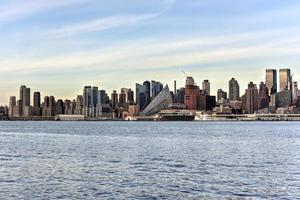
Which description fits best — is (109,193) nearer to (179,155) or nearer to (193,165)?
(193,165)

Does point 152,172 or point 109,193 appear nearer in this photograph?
point 109,193

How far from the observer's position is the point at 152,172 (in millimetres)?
49875

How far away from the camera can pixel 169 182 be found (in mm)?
43125

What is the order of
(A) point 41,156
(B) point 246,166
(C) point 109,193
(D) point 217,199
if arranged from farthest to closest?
(A) point 41,156, (B) point 246,166, (C) point 109,193, (D) point 217,199

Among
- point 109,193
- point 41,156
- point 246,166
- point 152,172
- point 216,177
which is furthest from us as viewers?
point 41,156

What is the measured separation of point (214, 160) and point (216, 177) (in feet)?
52.3

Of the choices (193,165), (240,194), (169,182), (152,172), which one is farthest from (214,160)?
(240,194)

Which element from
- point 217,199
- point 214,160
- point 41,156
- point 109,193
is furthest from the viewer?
point 41,156

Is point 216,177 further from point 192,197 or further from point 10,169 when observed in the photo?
point 10,169

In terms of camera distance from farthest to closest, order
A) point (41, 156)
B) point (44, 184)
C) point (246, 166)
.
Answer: point (41, 156) → point (246, 166) → point (44, 184)

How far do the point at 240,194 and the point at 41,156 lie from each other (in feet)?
120

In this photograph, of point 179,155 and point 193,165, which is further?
point 179,155

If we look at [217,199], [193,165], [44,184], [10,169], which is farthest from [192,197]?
[10,169]

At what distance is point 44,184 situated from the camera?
140 ft
